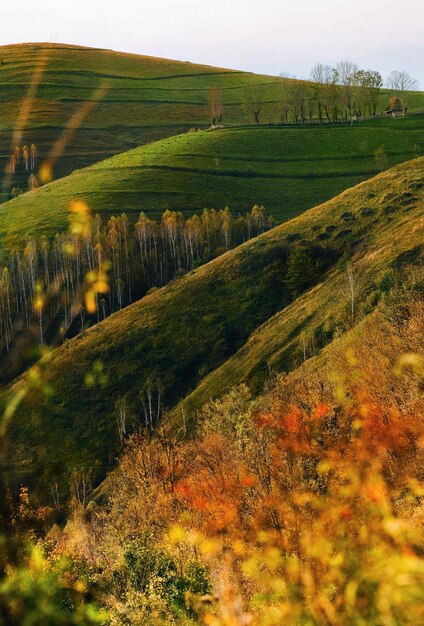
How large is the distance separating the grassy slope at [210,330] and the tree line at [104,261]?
27741 millimetres

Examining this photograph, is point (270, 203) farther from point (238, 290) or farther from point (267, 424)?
point (267, 424)

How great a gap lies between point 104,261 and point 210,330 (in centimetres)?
5398

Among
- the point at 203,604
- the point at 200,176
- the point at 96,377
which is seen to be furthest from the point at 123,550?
the point at 200,176

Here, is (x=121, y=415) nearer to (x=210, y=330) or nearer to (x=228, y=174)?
(x=210, y=330)

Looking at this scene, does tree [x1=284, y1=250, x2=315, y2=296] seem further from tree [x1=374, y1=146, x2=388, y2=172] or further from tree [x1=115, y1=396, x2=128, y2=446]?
tree [x1=374, y1=146, x2=388, y2=172]

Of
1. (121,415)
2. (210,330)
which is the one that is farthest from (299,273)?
(121,415)

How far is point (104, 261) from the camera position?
135250 millimetres

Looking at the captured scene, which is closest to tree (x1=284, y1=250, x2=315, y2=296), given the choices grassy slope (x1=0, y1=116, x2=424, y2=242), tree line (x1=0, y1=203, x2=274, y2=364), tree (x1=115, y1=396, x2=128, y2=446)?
tree (x1=115, y1=396, x2=128, y2=446)

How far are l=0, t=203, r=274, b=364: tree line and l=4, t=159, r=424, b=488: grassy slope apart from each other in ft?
91.0

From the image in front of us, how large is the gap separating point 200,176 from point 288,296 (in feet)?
289

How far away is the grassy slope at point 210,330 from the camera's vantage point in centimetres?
7738

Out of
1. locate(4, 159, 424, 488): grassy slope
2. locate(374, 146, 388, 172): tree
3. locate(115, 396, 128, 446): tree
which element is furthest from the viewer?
locate(374, 146, 388, 172): tree

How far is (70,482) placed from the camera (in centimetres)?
7150

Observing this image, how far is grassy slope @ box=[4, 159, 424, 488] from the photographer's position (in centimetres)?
Result: 7738
